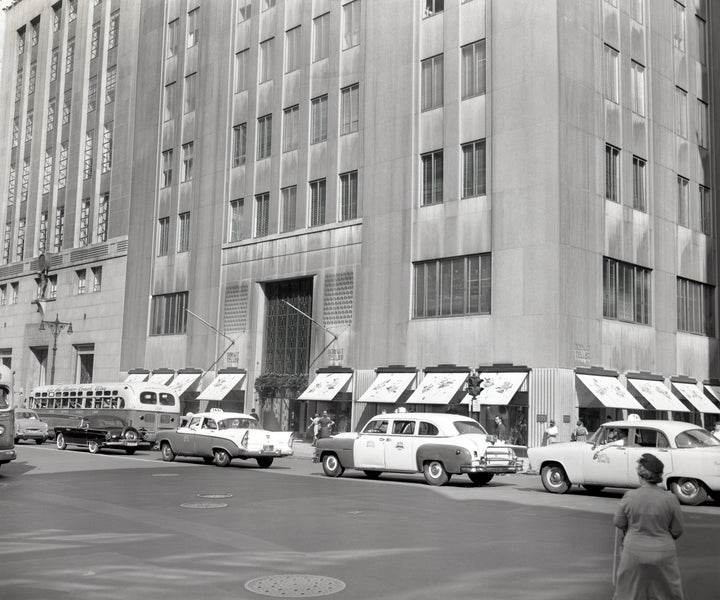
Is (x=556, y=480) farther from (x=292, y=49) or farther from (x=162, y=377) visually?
(x=162, y=377)

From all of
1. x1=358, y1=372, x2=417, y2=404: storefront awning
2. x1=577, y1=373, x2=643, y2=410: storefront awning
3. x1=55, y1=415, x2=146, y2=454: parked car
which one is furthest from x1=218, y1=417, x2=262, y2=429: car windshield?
x1=577, y1=373, x2=643, y2=410: storefront awning

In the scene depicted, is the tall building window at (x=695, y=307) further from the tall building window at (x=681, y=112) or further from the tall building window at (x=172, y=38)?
the tall building window at (x=172, y=38)

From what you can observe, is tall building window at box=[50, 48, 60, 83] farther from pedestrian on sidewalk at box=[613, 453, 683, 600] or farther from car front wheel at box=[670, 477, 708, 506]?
pedestrian on sidewalk at box=[613, 453, 683, 600]

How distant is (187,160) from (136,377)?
528 inches

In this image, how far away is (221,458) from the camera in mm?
25719

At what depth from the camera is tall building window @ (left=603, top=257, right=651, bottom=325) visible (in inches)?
1351

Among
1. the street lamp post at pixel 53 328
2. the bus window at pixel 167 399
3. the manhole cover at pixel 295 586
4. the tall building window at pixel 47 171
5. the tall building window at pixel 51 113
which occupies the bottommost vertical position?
the manhole cover at pixel 295 586

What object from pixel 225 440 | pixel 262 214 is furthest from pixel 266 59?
pixel 225 440

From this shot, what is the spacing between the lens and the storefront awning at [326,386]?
37.8 metres

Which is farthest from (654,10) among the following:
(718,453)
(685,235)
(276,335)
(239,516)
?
(239,516)

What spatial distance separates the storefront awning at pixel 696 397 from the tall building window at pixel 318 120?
2077 cm

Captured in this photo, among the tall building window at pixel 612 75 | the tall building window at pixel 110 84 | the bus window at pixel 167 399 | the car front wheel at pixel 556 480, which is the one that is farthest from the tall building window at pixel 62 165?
the car front wheel at pixel 556 480

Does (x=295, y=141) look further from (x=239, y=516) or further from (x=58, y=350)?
(x=239, y=516)

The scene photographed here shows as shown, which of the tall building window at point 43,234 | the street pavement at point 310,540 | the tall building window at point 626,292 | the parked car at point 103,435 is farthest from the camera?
the tall building window at point 43,234
